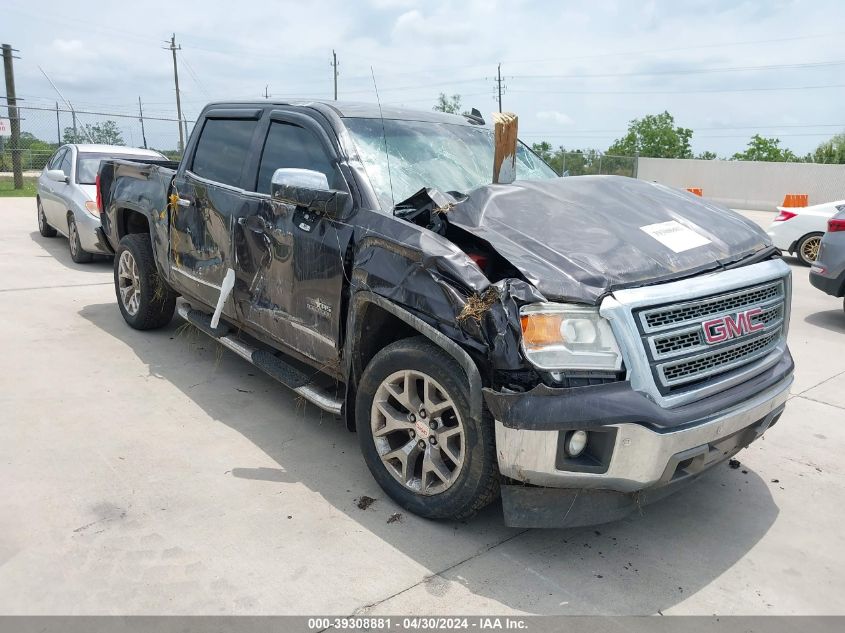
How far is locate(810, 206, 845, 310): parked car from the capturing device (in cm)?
697

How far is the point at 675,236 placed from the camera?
321cm

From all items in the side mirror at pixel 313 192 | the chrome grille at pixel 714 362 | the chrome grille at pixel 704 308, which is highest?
the side mirror at pixel 313 192

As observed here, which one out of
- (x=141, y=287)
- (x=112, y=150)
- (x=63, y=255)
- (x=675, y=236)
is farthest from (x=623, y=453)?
(x=112, y=150)

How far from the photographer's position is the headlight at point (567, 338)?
106 inches

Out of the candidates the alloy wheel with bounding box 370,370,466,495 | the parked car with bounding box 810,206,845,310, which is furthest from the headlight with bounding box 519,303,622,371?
the parked car with bounding box 810,206,845,310

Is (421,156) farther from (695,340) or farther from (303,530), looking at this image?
(303,530)

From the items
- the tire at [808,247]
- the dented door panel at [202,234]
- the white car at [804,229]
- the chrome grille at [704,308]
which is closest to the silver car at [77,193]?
the dented door panel at [202,234]

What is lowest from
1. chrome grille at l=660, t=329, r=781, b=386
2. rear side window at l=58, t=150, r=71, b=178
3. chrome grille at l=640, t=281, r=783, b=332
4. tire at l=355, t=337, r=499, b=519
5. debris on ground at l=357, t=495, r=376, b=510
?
debris on ground at l=357, t=495, r=376, b=510

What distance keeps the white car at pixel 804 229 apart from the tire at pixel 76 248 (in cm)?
1047

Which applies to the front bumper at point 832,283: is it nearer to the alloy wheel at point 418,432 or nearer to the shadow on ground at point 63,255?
the alloy wheel at point 418,432

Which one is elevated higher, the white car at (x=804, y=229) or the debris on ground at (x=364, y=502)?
the white car at (x=804, y=229)

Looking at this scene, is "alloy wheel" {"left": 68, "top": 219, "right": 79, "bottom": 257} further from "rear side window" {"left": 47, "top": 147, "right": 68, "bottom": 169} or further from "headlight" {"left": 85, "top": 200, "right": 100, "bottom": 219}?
"rear side window" {"left": 47, "top": 147, "right": 68, "bottom": 169}

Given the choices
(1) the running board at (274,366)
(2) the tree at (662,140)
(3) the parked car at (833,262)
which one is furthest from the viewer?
(2) the tree at (662,140)

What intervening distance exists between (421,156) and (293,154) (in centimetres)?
78
